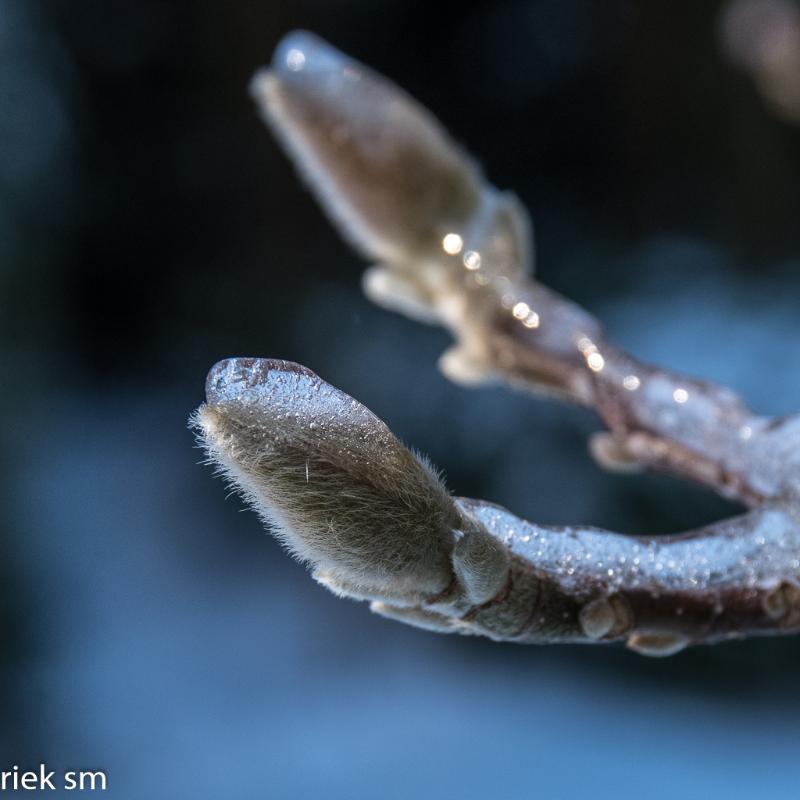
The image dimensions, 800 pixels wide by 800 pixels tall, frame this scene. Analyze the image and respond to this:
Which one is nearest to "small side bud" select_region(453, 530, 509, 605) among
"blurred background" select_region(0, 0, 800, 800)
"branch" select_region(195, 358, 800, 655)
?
"branch" select_region(195, 358, 800, 655)

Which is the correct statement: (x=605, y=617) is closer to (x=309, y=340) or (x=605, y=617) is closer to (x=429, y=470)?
(x=429, y=470)

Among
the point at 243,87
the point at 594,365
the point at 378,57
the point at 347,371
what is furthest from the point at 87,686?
the point at 594,365

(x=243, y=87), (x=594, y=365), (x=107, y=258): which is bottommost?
(x=594, y=365)

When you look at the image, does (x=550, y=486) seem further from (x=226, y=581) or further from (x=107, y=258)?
(x=107, y=258)

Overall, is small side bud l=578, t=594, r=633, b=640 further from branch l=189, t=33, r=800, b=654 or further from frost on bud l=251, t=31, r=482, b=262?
frost on bud l=251, t=31, r=482, b=262

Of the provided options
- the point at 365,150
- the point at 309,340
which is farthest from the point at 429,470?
the point at 309,340

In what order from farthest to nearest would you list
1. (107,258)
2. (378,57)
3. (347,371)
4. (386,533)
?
(378,57) < (107,258) < (347,371) < (386,533)
